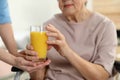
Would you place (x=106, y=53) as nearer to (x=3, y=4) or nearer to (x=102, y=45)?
(x=102, y=45)

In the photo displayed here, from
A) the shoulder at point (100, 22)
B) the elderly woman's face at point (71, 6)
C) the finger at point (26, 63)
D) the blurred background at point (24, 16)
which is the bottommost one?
the blurred background at point (24, 16)

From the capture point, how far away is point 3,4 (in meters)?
1.77

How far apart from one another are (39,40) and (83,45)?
1.36ft

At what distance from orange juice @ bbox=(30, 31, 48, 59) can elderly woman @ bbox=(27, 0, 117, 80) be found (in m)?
0.17

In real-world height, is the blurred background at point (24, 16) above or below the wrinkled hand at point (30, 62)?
below

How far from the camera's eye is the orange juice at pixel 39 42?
131 centimetres

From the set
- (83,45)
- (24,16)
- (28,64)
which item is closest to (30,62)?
(28,64)

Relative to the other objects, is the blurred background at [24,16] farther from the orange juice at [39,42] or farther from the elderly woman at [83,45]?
the orange juice at [39,42]

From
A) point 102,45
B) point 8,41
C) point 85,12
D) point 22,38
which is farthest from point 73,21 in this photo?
point 22,38

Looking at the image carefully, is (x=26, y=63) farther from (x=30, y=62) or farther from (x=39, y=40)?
(x=39, y=40)

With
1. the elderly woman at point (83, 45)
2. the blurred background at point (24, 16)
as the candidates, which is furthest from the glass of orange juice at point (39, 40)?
the blurred background at point (24, 16)

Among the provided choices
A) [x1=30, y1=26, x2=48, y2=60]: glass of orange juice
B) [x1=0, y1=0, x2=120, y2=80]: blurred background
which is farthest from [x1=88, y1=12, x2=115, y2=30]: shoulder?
[x1=0, y1=0, x2=120, y2=80]: blurred background

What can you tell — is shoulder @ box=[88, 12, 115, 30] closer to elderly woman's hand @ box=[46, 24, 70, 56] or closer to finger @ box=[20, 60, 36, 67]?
elderly woman's hand @ box=[46, 24, 70, 56]

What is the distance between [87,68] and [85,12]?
1.28 feet
